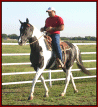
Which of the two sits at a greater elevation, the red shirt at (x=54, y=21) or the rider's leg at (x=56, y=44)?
the red shirt at (x=54, y=21)

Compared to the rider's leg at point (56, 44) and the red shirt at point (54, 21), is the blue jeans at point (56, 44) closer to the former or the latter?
the rider's leg at point (56, 44)

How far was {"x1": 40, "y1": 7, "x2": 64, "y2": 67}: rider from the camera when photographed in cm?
517

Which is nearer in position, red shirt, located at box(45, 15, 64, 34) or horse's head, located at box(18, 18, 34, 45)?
horse's head, located at box(18, 18, 34, 45)

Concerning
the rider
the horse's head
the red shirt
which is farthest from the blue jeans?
the horse's head

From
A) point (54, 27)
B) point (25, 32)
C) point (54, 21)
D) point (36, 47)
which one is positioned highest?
point (54, 21)

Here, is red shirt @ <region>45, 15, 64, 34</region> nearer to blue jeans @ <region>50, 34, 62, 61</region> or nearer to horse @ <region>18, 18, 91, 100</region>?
blue jeans @ <region>50, 34, 62, 61</region>

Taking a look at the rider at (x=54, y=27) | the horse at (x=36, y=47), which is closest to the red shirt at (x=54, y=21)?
the rider at (x=54, y=27)

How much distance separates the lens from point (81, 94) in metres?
6.00

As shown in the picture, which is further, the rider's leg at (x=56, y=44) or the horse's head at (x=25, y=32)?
the rider's leg at (x=56, y=44)

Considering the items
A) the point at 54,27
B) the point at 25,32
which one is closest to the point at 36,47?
the point at 25,32

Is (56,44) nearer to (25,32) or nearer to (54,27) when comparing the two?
(54,27)

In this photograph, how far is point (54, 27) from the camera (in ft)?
16.9

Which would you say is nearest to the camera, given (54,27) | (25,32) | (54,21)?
(25,32)

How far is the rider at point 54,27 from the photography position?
517 cm
